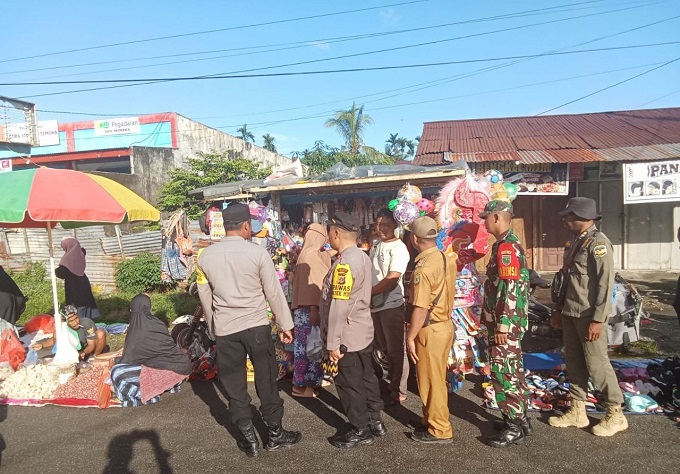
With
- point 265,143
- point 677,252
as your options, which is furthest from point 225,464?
point 265,143

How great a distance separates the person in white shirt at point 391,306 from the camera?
413 centimetres

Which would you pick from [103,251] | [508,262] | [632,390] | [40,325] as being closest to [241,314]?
[508,262]

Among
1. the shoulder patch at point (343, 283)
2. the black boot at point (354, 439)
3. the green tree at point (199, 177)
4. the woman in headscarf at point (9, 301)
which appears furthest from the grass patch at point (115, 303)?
the shoulder patch at point (343, 283)

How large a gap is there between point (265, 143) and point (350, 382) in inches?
1409

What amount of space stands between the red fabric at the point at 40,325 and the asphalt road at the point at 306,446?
8.84 ft

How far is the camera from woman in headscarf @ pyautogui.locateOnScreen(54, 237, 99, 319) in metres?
6.22

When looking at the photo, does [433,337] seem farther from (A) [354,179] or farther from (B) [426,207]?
(A) [354,179]

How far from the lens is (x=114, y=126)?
80.5 ft

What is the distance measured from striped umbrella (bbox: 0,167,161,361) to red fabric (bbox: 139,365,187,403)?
150 centimetres

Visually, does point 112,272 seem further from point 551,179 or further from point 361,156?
point 361,156

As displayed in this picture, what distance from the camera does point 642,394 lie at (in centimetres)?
407

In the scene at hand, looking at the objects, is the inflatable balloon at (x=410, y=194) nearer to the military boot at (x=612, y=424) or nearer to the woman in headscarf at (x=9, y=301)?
the military boot at (x=612, y=424)

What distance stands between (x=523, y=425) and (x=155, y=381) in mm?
3604

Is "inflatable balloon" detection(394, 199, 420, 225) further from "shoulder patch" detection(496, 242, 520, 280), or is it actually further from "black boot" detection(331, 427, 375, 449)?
"black boot" detection(331, 427, 375, 449)
